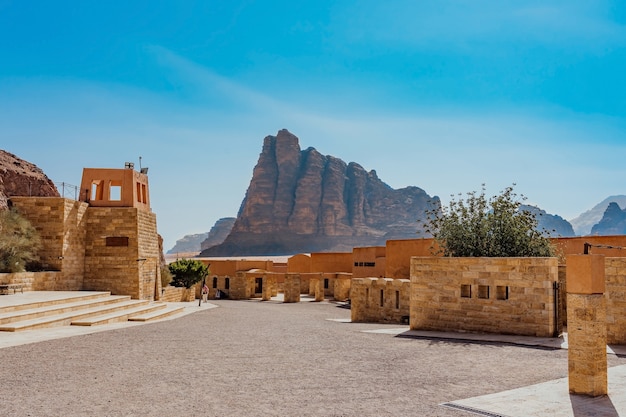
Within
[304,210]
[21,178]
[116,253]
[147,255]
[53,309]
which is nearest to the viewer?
[53,309]

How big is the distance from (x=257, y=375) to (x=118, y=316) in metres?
10.1

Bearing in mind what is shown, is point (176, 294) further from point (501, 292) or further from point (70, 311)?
point (501, 292)

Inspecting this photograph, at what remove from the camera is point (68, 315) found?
14.5 m

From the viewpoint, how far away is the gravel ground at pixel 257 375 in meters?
5.92

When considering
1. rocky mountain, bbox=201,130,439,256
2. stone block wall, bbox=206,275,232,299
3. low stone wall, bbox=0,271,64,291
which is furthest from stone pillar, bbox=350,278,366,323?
rocky mountain, bbox=201,130,439,256

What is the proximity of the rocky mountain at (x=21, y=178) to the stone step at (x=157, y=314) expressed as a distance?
9497 millimetres

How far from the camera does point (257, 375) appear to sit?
25.1 feet

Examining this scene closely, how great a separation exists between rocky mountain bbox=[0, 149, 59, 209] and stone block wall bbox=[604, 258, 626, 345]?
23817 millimetres

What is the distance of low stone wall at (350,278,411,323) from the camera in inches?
707

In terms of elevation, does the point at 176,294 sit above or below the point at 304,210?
below

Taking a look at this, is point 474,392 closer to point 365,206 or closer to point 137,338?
point 137,338

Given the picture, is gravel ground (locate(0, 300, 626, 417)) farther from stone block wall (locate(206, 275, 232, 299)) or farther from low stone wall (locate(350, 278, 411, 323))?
stone block wall (locate(206, 275, 232, 299))

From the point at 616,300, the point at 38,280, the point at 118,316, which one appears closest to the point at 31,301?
the point at 118,316

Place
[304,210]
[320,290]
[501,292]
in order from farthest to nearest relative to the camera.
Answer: [304,210] < [320,290] < [501,292]
